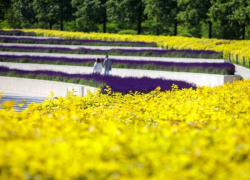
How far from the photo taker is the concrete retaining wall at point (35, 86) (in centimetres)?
1870

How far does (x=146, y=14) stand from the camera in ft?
190

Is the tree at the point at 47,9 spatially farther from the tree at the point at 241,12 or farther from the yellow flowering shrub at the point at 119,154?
the yellow flowering shrub at the point at 119,154

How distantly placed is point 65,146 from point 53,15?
204ft

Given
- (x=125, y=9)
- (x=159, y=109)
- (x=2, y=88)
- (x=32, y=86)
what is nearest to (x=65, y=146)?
(x=159, y=109)

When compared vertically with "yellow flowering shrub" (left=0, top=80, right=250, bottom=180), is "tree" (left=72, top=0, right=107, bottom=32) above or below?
above

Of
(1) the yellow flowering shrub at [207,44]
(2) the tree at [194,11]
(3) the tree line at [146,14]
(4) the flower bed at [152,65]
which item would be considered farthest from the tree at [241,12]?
(4) the flower bed at [152,65]

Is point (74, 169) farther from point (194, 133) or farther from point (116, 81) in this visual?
point (116, 81)

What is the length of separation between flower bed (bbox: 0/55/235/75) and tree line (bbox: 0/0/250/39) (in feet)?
58.2

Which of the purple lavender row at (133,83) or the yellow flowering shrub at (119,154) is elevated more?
the yellow flowering shrub at (119,154)

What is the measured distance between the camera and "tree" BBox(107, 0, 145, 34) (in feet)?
175

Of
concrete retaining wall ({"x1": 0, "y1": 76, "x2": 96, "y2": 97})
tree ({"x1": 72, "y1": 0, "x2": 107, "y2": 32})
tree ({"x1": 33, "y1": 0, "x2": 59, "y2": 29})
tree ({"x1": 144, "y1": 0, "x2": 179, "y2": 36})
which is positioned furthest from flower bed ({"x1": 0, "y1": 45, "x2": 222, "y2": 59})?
tree ({"x1": 33, "y1": 0, "x2": 59, "y2": 29})

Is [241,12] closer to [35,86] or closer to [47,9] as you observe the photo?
[35,86]

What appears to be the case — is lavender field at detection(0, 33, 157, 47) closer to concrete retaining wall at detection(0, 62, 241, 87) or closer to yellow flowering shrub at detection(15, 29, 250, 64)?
yellow flowering shrub at detection(15, 29, 250, 64)

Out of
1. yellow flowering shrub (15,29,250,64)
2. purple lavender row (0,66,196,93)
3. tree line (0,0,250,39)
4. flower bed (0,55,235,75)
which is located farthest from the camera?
tree line (0,0,250,39)
